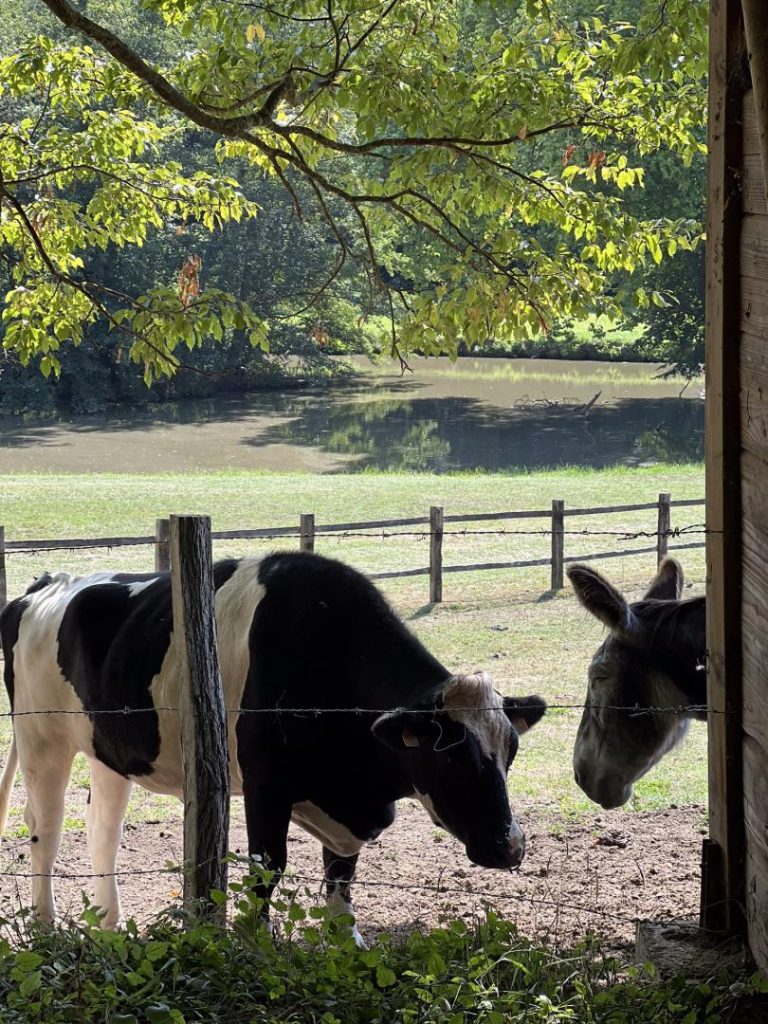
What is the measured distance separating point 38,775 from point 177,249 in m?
41.8

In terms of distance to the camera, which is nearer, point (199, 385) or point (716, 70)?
point (716, 70)

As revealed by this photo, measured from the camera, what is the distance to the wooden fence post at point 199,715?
3.80 m

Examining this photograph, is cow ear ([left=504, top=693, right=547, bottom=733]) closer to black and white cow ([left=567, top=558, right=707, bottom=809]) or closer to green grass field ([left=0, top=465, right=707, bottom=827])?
black and white cow ([left=567, top=558, right=707, bottom=809])

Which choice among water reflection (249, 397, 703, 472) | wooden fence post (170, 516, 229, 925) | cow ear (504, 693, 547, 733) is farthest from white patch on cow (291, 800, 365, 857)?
water reflection (249, 397, 703, 472)

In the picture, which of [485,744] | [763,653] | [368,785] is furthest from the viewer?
[368,785]

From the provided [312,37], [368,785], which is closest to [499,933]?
[368,785]

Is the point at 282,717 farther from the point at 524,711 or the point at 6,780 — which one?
the point at 6,780

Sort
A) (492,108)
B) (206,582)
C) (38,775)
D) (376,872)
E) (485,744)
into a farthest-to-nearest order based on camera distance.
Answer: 1. (492,108)
2. (376,872)
3. (38,775)
4. (485,744)
5. (206,582)

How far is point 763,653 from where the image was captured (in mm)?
3201

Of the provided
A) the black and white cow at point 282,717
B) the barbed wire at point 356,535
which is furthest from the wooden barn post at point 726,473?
the black and white cow at point 282,717

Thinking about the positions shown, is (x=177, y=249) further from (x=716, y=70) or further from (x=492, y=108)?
(x=716, y=70)

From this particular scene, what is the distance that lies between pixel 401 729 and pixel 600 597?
3.10 feet

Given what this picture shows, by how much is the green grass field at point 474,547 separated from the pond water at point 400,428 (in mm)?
3238

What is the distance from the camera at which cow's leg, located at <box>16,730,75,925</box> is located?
6.01 metres
